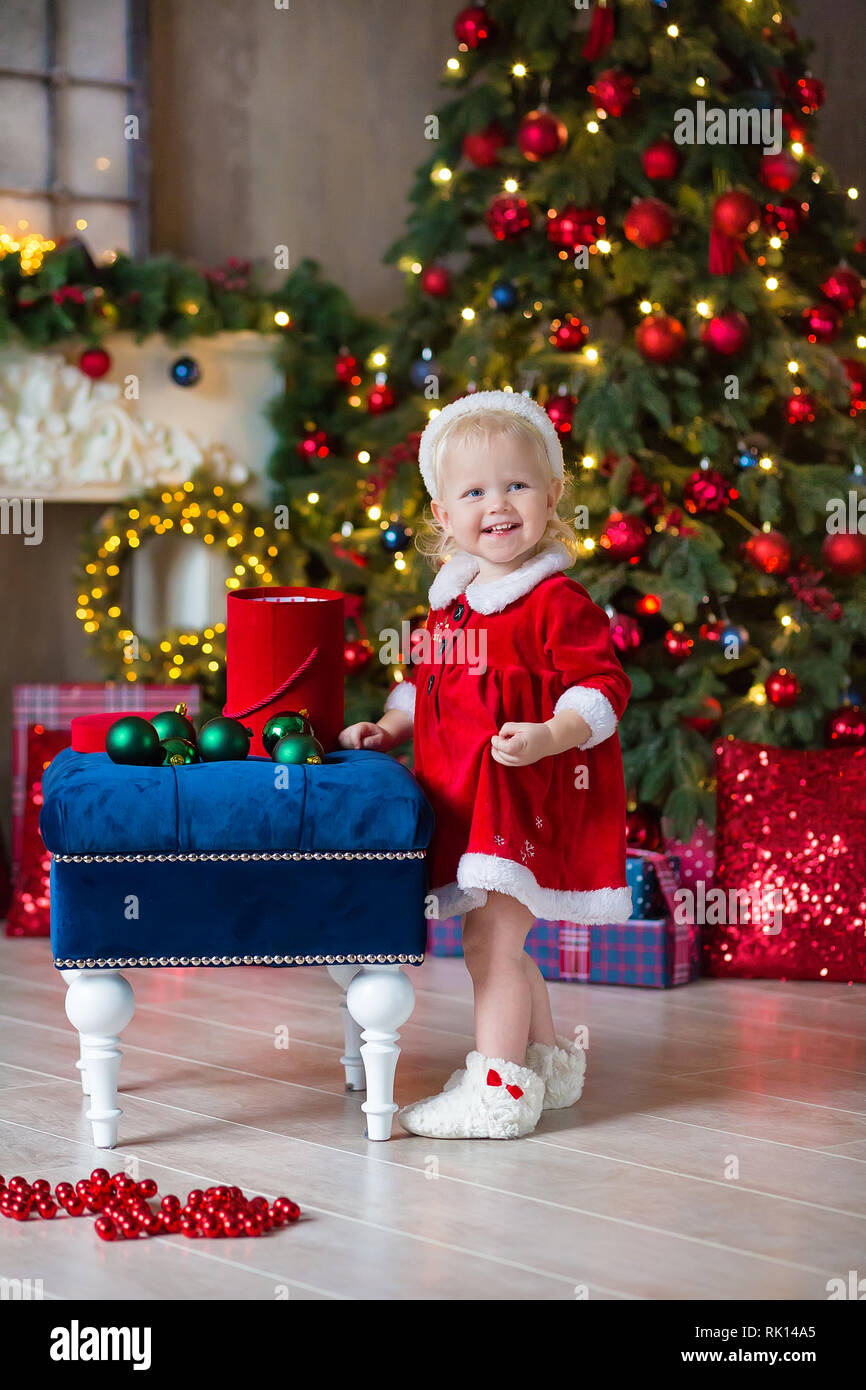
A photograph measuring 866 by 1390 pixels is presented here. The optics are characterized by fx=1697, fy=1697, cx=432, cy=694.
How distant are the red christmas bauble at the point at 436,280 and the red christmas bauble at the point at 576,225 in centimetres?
37

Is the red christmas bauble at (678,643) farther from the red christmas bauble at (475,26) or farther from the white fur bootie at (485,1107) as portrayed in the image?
the red christmas bauble at (475,26)

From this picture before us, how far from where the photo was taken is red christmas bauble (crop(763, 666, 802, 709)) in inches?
149

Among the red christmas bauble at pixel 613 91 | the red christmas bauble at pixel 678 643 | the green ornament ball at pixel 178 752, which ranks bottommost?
the green ornament ball at pixel 178 752

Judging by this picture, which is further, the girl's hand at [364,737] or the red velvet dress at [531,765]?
the girl's hand at [364,737]

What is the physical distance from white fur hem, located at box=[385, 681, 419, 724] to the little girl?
109mm

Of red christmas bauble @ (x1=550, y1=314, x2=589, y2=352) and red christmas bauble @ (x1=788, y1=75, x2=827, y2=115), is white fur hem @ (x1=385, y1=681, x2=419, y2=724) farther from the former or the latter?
red christmas bauble @ (x1=788, y1=75, x2=827, y2=115)

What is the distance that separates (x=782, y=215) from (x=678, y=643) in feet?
3.58

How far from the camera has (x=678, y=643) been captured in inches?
151

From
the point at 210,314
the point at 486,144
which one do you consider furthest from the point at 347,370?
→ the point at 486,144

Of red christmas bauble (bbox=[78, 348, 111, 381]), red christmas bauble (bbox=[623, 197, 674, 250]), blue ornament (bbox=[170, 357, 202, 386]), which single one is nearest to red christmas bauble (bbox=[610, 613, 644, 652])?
red christmas bauble (bbox=[623, 197, 674, 250])

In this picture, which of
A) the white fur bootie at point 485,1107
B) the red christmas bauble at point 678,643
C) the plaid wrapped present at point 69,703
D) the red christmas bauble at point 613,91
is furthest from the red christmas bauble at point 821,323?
the white fur bootie at point 485,1107

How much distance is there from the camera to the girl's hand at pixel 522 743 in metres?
2.52

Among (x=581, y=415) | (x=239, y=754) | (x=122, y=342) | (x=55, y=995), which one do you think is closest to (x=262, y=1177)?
(x=239, y=754)
